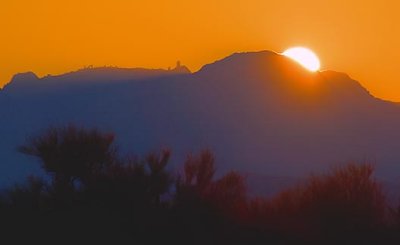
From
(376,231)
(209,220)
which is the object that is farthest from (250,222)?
(376,231)

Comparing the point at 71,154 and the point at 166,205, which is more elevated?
the point at 71,154

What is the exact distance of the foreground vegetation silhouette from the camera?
42125 mm

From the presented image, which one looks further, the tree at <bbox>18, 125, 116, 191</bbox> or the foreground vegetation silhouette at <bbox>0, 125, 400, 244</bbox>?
the tree at <bbox>18, 125, 116, 191</bbox>

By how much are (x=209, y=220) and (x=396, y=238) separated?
327 inches

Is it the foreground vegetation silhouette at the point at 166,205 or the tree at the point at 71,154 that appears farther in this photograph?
the tree at the point at 71,154

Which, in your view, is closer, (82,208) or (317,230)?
(317,230)

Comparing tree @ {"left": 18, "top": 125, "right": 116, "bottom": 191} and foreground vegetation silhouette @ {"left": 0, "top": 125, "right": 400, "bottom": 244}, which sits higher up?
tree @ {"left": 18, "top": 125, "right": 116, "bottom": 191}

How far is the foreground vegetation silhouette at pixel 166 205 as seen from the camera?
42.1 metres

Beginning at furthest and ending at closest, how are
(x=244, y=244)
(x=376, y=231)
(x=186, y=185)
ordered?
1. (x=186, y=185)
2. (x=376, y=231)
3. (x=244, y=244)

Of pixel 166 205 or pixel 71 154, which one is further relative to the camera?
pixel 71 154

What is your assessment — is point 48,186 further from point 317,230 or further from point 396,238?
point 396,238

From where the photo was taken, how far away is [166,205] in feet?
162

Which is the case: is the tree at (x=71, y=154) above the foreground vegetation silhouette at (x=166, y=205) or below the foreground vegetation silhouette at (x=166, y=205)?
above

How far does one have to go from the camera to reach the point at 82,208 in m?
48.0
